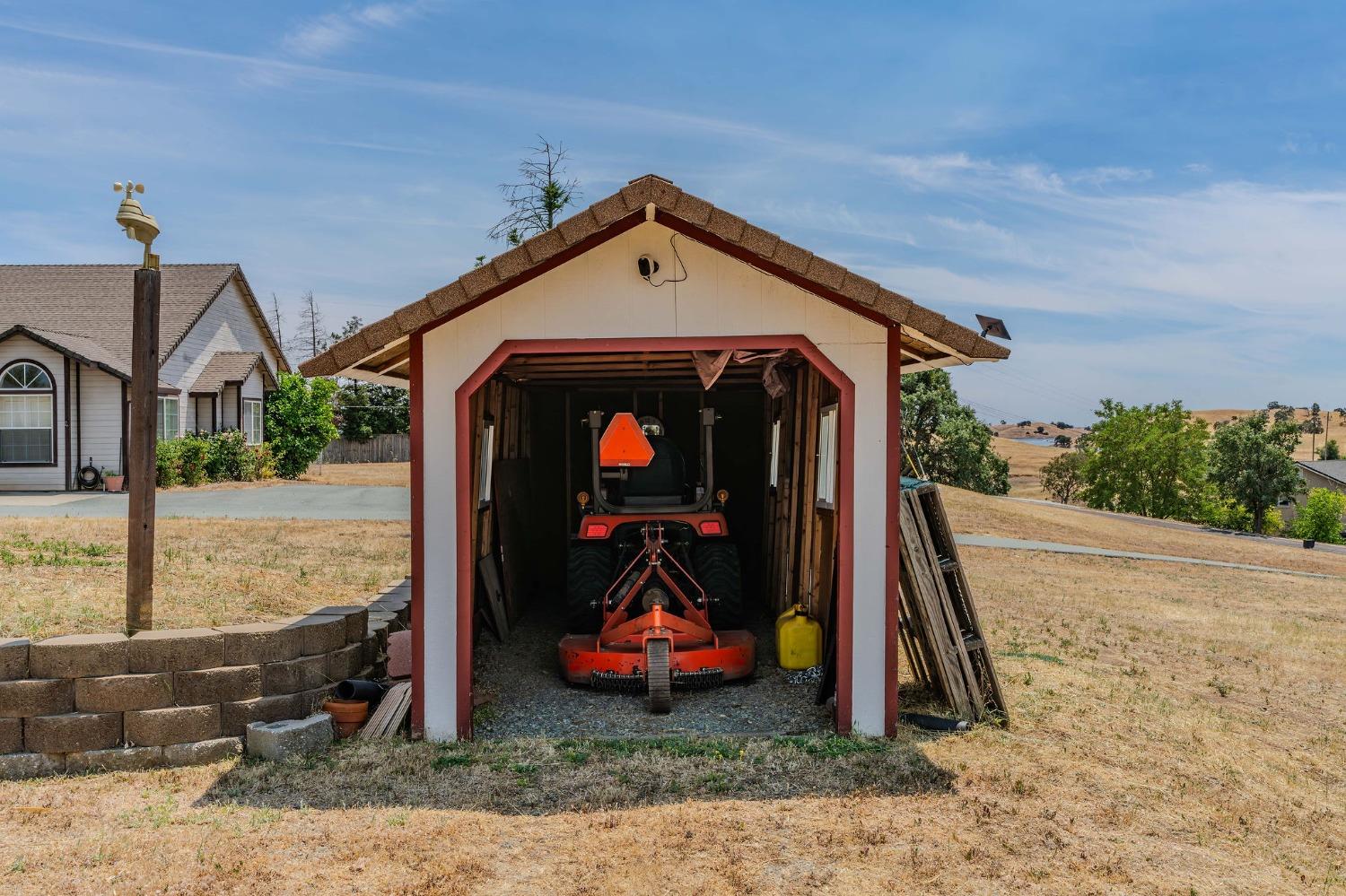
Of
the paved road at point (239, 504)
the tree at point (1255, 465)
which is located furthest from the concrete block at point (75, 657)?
the tree at point (1255, 465)

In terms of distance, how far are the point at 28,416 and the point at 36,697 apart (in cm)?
1820

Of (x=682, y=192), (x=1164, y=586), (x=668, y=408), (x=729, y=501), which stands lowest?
(x=1164, y=586)

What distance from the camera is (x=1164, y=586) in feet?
49.1

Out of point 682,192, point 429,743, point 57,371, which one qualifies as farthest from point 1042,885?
point 57,371

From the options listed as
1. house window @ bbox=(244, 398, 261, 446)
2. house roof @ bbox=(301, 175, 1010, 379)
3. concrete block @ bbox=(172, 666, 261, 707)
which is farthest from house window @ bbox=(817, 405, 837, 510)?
house window @ bbox=(244, 398, 261, 446)

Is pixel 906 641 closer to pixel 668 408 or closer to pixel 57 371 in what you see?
pixel 668 408

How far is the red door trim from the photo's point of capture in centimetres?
585

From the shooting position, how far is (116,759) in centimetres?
529

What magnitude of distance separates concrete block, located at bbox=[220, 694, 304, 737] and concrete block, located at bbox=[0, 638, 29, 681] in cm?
100

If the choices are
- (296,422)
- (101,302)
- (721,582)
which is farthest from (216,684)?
(296,422)

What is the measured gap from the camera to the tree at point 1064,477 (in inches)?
2480

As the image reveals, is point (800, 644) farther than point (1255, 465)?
No

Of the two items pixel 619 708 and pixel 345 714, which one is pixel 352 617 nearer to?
pixel 345 714

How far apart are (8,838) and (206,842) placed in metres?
0.90
